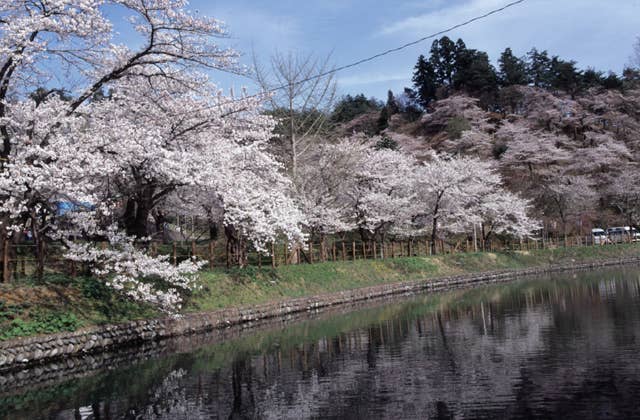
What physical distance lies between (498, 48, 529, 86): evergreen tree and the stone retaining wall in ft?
175

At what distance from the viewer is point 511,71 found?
7675 centimetres

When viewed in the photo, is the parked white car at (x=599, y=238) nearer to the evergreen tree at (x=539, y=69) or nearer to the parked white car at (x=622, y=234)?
the parked white car at (x=622, y=234)

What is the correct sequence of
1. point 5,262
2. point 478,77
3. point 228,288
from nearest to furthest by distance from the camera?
1. point 5,262
2. point 228,288
3. point 478,77

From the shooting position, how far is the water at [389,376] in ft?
28.3

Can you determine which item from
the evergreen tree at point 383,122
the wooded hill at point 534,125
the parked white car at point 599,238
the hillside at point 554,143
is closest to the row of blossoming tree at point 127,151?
the wooded hill at point 534,125

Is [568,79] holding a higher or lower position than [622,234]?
higher

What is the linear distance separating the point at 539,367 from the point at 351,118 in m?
69.7

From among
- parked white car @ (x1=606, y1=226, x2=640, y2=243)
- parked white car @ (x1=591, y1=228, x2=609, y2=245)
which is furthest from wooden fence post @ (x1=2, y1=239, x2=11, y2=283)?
parked white car @ (x1=606, y1=226, x2=640, y2=243)

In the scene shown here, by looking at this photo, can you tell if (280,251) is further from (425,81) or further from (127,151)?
(425,81)

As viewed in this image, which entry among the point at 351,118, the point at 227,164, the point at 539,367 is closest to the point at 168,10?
the point at 227,164

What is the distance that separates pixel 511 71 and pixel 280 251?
188 ft

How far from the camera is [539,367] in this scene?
10.7 meters

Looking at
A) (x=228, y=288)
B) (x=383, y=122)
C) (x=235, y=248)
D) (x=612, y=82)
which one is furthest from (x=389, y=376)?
(x=612, y=82)

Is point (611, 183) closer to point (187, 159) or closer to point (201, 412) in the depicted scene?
point (187, 159)
